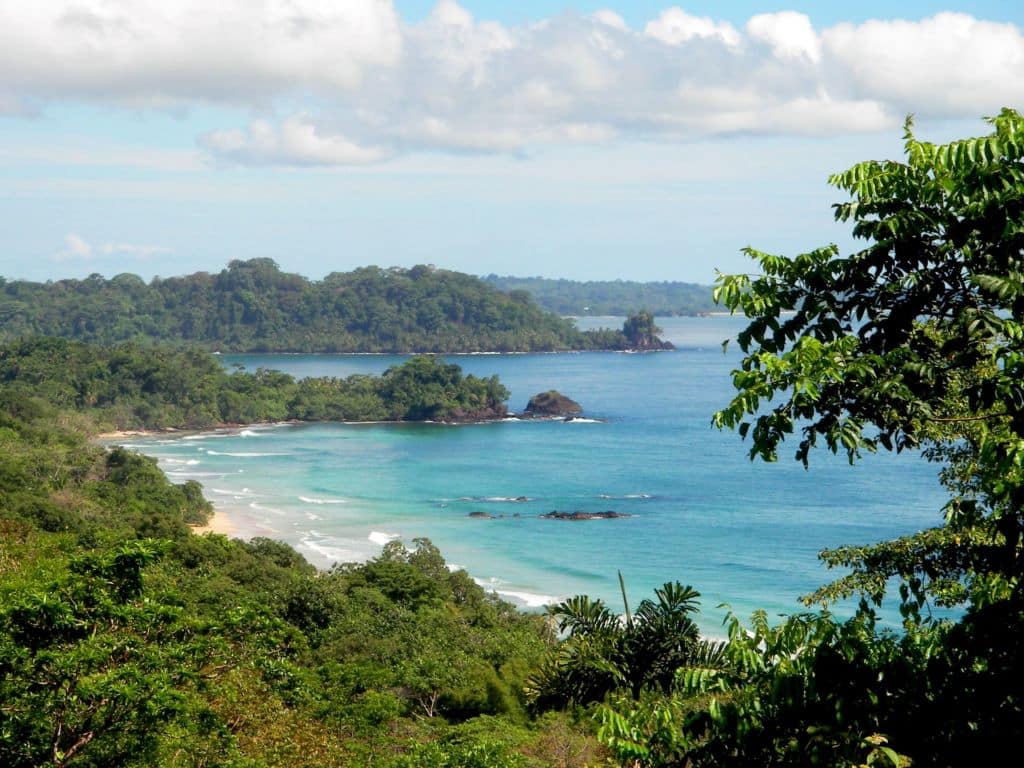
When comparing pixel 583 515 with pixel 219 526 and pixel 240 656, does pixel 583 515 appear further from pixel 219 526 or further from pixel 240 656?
pixel 240 656

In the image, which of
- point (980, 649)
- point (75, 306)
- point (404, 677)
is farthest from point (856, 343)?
point (75, 306)

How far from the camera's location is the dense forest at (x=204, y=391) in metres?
77.2

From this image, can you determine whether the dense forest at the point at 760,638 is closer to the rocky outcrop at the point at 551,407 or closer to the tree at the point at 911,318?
the tree at the point at 911,318

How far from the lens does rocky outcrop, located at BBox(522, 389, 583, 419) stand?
273ft

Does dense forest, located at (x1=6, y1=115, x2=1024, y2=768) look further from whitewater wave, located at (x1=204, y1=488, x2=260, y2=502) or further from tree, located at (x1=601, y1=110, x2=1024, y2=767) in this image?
whitewater wave, located at (x1=204, y1=488, x2=260, y2=502)

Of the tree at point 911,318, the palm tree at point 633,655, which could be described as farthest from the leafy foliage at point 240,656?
the tree at point 911,318

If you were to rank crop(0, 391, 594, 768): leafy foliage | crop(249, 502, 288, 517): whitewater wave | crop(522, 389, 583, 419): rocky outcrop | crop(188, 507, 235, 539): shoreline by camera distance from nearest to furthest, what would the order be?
1. crop(0, 391, 594, 768): leafy foliage
2. crop(188, 507, 235, 539): shoreline
3. crop(249, 502, 288, 517): whitewater wave
4. crop(522, 389, 583, 419): rocky outcrop

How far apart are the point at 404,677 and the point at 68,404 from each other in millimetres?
63109

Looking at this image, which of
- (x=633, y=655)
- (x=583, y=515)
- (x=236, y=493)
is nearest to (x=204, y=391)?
(x=236, y=493)

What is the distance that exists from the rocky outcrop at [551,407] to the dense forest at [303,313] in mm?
57245

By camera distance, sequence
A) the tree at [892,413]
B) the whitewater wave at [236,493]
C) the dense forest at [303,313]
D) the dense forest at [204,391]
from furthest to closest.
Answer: the dense forest at [303,313] < the dense forest at [204,391] < the whitewater wave at [236,493] < the tree at [892,413]

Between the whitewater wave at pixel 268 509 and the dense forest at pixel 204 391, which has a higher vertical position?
the dense forest at pixel 204 391

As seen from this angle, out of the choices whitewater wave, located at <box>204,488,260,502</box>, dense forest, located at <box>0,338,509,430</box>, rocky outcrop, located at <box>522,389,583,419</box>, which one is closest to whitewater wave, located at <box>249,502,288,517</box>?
whitewater wave, located at <box>204,488,260,502</box>

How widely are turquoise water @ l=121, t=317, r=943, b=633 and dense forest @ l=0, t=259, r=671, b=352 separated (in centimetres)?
5949
